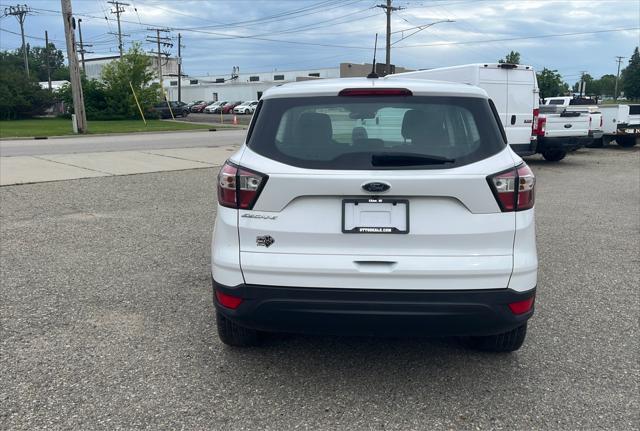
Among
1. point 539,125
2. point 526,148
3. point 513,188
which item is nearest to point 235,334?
point 513,188

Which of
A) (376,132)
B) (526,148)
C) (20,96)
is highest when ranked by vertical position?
(20,96)

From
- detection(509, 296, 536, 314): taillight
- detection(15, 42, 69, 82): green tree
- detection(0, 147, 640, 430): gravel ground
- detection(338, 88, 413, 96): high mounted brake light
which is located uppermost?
detection(15, 42, 69, 82): green tree

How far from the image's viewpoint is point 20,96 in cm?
4428

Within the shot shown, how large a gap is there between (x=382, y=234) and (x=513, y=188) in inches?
29.0

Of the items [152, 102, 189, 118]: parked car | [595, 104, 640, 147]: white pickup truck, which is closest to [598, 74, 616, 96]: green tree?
[152, 102, 189, 118]: parked car

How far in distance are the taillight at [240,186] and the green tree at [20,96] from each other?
47.2 m

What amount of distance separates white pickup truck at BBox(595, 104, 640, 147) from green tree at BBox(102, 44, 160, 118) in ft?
118

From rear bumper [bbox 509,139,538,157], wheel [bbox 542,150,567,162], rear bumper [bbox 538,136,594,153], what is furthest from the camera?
wheel [bbox 542,150,567,162]

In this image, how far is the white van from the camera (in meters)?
13.2

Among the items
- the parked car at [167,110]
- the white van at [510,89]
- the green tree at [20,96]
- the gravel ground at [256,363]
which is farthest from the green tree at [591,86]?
the gravel ground at [256,363]

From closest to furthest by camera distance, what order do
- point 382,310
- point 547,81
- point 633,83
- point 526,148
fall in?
1. point 382,310
2. point 526,148
3. point 547,81
4. point 633,83

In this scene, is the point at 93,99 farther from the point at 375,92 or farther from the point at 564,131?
the point at 375,92

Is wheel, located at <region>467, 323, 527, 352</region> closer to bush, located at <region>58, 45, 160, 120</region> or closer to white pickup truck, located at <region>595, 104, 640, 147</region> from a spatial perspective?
white pickup truck, located at <region>595, 104, 640, 147</region>

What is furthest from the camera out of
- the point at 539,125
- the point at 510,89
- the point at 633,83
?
the point at 633,83
